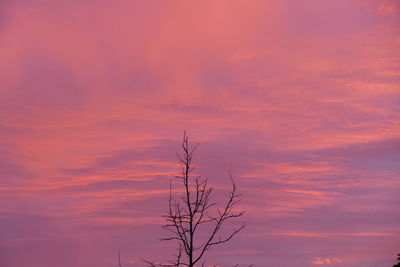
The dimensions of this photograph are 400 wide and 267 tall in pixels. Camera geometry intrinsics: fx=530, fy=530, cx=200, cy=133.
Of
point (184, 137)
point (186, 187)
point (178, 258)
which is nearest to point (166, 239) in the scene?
point (178, 258)

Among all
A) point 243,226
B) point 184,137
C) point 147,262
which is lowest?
point 147,262

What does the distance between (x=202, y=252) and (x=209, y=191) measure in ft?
5.14

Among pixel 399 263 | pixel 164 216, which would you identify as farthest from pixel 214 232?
pixel 399 263

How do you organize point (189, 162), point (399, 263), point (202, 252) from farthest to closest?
point (399, 263), point (189, 162), point (202, 252)

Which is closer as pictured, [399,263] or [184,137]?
[184,137]

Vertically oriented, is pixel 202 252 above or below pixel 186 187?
below

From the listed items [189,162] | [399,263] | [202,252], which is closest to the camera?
[202,252]

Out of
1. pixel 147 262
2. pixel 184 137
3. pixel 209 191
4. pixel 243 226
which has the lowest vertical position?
pixel 147 262

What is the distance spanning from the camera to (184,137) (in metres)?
12.9

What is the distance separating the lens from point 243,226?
12.5 metres

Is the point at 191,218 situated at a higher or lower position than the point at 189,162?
lower

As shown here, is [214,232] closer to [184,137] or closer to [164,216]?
[164,216]

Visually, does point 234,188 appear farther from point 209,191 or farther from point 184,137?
point 184,137

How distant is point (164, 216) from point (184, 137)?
77.2 inches
